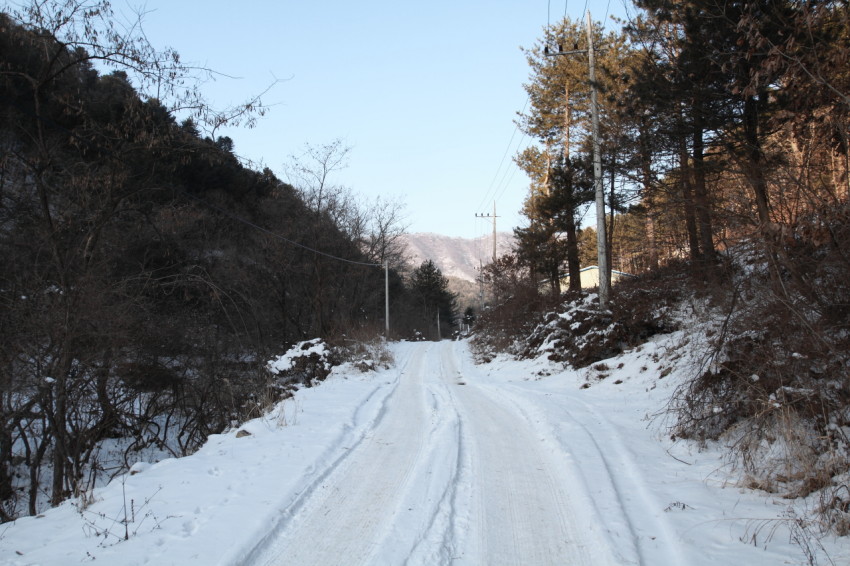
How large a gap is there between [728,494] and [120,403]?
1113 cm

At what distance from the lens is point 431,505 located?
436cm

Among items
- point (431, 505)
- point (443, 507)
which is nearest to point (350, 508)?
point (431, 505)

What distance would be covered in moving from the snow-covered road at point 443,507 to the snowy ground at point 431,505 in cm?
2

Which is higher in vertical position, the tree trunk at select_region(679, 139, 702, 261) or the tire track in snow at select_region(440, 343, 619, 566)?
the tree trunk at select_region(679, 139, 702, 261)

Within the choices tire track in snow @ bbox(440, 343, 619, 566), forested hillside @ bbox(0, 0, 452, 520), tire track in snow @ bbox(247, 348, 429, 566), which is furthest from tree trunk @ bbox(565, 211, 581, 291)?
tire track in snow @ bbox(247, 348, 429, 566)

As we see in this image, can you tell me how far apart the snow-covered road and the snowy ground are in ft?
0.05

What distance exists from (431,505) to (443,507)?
113 millimetres

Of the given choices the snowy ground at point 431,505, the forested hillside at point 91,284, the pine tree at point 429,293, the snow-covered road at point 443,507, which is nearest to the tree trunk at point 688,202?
the snowy ground at point 431,505

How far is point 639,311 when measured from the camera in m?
12.9

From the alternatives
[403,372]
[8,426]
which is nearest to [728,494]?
[8,426]

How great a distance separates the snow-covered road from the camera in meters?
3.54

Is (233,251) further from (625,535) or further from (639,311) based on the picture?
(625,535)

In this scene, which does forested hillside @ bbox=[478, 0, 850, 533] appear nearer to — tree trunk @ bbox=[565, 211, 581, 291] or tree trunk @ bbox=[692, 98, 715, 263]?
tree trunk @ bbox=[692, 98, 715, 263]

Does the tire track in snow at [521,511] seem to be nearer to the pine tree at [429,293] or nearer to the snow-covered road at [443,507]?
the snow-covered road at [443,507]
